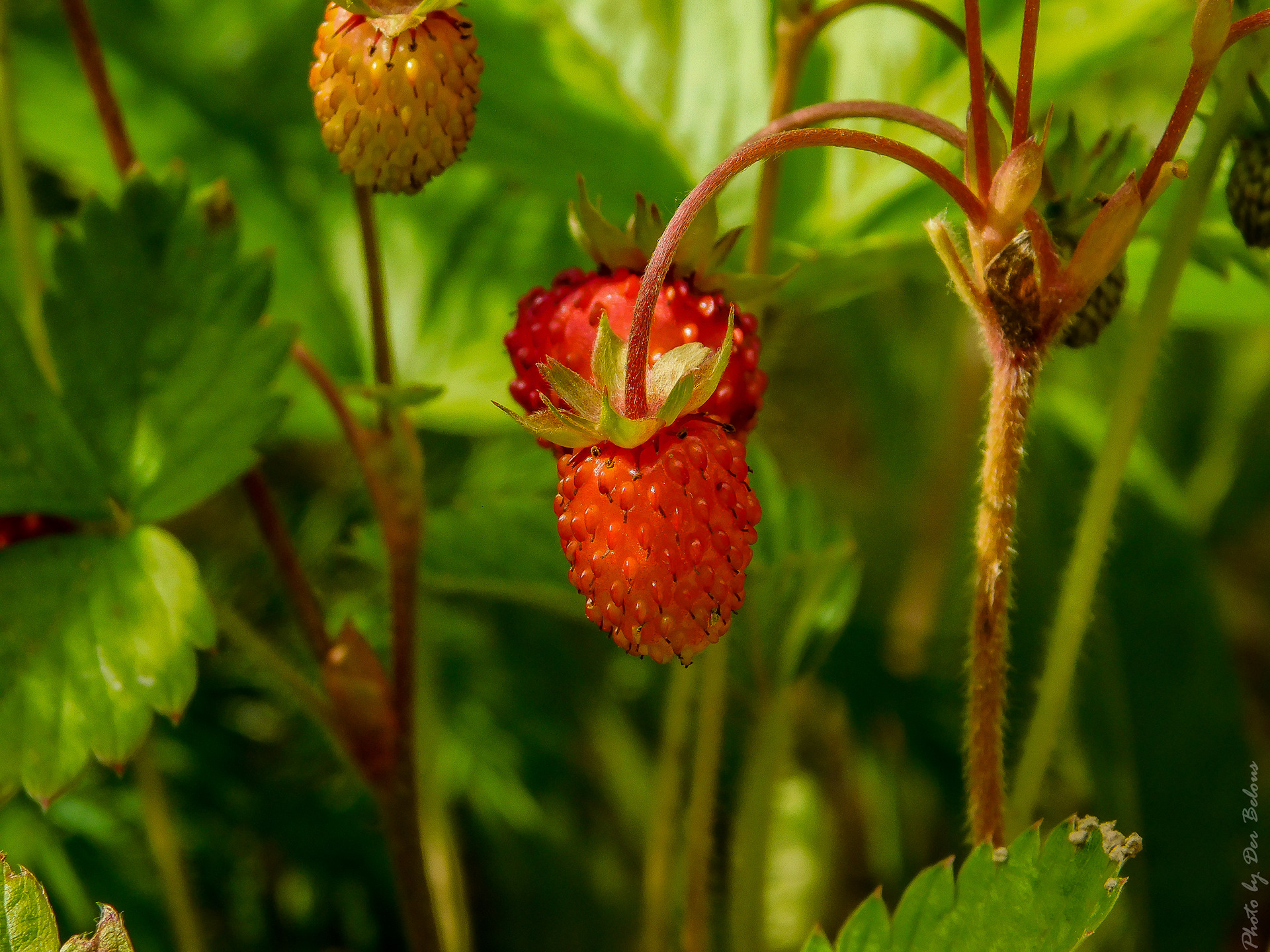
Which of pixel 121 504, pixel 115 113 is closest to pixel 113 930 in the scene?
pixel 121 504

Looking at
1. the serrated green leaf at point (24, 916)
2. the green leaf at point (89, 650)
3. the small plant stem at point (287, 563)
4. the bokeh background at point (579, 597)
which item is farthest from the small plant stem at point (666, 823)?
the serrated green leaf at point (24, 916)

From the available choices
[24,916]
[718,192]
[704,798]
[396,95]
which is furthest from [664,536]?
[704,798]

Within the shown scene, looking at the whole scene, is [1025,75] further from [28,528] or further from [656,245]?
[28,528]

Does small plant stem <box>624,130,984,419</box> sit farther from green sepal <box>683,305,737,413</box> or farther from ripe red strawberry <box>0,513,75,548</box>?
ripe red strawberry <box>0,513,75,548</box>

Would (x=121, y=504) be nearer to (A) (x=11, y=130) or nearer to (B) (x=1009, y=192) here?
(A) (x=11, y=130)

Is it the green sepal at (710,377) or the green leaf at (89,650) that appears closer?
the green sepal at (710,377)

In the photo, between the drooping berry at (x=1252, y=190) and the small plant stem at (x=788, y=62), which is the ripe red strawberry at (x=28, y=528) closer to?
the small plant stem at (x=788, y=62)

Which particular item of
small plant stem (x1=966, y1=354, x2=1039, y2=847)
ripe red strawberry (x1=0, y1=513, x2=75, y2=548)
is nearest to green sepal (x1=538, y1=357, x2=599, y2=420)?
small plant stem (x1=966, y1=354, x2=1039, y2=847)

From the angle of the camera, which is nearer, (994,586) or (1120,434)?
(994,586)
